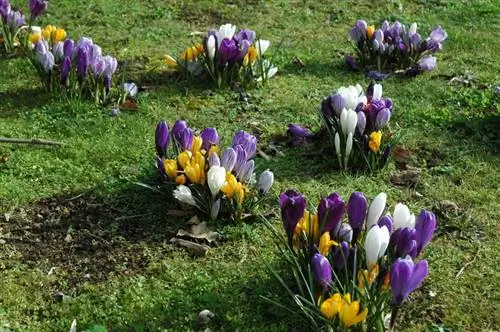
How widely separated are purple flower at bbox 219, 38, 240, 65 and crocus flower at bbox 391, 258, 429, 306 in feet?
8.47

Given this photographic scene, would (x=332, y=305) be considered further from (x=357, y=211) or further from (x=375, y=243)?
(x=357, y=211)

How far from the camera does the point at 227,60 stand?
505 centimetres

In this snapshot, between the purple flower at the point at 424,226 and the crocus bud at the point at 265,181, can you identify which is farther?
the crocus bud at the point at 265,181

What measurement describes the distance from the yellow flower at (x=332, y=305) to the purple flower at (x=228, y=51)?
255 cm

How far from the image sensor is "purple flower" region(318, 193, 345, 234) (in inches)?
118

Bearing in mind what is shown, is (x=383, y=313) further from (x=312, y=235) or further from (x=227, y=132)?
(x=227, y=132)

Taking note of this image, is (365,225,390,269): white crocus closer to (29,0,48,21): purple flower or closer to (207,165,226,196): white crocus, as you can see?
(207,165,226,196): white crocus

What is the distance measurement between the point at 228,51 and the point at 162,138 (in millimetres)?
1309

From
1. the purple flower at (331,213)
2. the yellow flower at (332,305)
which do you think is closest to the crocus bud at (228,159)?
the purple flower at (331,213)

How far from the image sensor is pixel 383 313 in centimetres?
289

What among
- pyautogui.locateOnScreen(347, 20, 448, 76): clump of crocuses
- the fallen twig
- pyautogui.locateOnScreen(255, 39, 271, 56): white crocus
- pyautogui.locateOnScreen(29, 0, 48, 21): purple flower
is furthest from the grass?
pyautogui.locateOnScreen(29, 0, 48, 21): purple flower

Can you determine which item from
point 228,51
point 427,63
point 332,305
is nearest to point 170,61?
point 228,51

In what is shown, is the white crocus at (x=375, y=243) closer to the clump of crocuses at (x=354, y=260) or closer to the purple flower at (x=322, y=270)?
the clump of crocuses at (x=354, y=260)

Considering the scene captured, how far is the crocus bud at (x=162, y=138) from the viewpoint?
3834 millimetres
